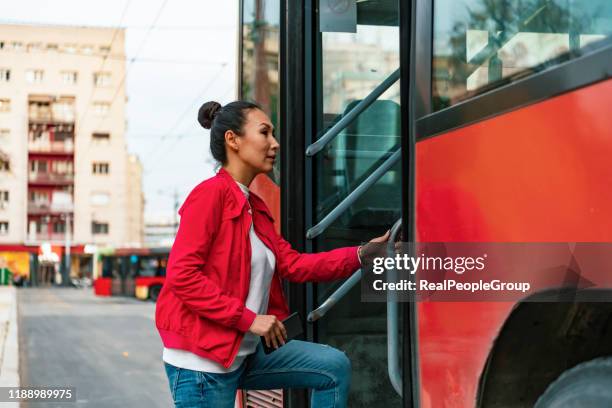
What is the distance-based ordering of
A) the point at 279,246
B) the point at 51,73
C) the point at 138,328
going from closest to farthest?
the point at 279,246
the point at 138,328
the point at 51,73

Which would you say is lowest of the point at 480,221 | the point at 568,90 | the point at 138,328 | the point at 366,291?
the point at 138,328

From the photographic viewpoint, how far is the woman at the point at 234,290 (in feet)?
9.09

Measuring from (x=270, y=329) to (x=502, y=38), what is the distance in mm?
1088

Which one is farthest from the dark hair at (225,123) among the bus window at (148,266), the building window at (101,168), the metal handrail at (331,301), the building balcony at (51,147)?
the building window at (101,168)

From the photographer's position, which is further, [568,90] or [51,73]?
[51,73]

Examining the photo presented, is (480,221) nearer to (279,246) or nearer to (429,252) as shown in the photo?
(429,252)

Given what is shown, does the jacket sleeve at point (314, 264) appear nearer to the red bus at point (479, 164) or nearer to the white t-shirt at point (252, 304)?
the white t-shirt at point (252, 304)

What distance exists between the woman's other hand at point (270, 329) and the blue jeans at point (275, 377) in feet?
0.38

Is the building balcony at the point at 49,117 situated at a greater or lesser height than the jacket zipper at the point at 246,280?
greater

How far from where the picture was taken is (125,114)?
72.9 m

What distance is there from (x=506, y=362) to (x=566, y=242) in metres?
0.48

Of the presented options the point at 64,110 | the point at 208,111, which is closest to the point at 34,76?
the point at 64,110

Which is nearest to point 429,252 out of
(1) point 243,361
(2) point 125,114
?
(1) point 243,361

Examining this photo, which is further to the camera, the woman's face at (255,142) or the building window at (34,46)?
the building window at (34,46)
